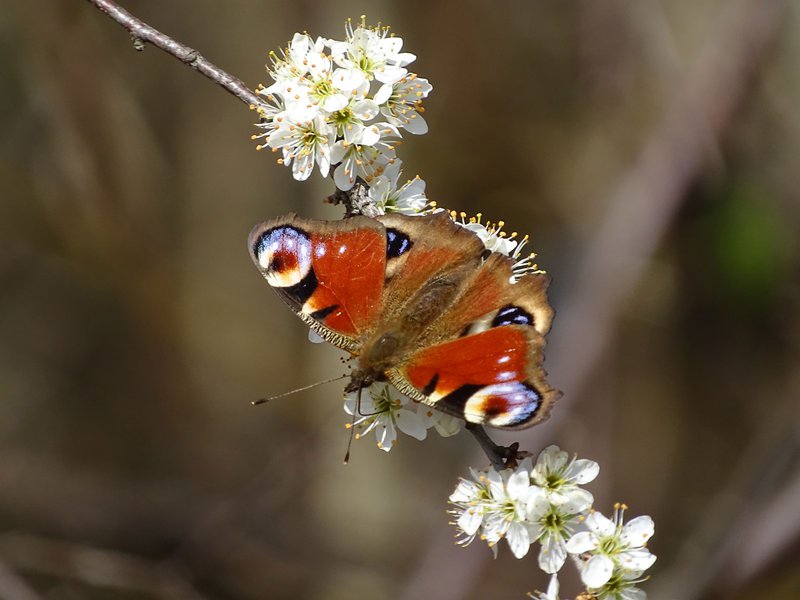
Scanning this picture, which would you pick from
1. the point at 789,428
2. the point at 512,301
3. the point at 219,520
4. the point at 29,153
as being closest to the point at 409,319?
the point at 512,301

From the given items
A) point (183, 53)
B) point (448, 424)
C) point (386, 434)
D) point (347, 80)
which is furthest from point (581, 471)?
point (183, 53)

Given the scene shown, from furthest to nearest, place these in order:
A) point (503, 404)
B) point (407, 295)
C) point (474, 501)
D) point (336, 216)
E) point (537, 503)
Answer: point (336, 216), point (407, 295), point (474, 501), point (537, 503), point (503, 404)

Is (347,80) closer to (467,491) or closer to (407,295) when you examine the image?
(407,295)

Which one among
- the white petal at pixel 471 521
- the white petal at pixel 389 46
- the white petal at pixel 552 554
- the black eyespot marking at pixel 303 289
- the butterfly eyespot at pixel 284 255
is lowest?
the white petal at pixel 552 554

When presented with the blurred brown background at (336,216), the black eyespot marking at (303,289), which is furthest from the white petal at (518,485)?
the blurred brown background at (336,216)

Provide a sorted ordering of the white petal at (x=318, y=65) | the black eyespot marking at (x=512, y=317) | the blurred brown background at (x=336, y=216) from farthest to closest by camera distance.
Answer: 1. the blurred brown background at (x=336, y=216)
2. the white petal at (x=318, y=65)
3. the black eyespot marking at (x=512, y=317)

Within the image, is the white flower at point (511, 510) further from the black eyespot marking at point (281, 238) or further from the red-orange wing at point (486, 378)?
the black eyespot marking at point (281, 238)

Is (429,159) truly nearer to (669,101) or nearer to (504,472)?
(669,101)

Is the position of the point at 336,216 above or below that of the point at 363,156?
above
